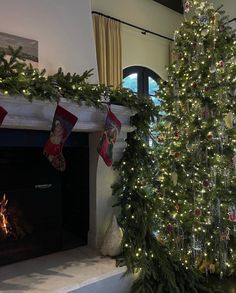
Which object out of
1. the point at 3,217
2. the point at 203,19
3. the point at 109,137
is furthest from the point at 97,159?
the point at 203,19

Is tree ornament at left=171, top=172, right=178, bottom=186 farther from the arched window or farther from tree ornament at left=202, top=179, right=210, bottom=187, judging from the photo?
the arched window

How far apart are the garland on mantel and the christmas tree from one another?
0.19m

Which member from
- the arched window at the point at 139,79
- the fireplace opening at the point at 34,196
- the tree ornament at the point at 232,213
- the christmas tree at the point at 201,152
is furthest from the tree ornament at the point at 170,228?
the arched window at the point at 139,79

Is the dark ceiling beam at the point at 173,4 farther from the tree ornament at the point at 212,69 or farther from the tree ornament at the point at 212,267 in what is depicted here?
the tree ornament at the point at 212,267

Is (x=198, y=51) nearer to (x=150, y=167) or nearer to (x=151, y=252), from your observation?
(x=150, y=167)

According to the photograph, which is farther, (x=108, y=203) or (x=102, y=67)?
(x=102, y=67)

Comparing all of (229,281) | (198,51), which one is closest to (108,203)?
(229,281)

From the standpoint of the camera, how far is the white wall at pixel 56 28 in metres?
2.54

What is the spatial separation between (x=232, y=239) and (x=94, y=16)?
319 centimetres

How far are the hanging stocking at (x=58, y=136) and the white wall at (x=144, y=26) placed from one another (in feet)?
7.72

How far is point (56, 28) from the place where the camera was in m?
2.78

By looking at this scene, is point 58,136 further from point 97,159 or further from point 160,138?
point 160,138

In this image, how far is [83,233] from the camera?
322cm

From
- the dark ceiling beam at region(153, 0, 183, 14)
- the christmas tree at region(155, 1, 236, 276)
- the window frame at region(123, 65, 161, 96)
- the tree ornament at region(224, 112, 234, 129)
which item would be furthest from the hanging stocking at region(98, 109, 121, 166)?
the dark ceiling beam at region(153, 0, 183, 14)
